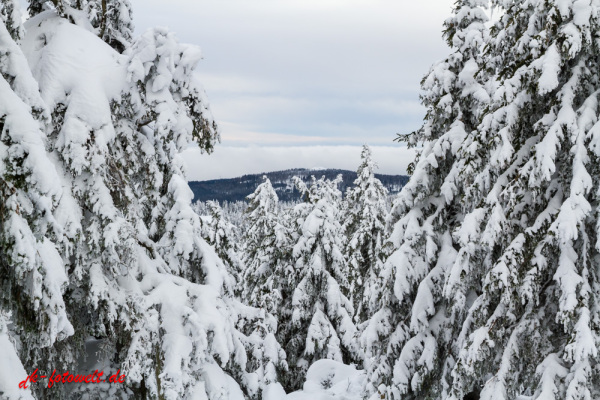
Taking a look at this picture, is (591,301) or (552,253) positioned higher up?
(552,253)

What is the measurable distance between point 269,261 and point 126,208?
1521 centimetres

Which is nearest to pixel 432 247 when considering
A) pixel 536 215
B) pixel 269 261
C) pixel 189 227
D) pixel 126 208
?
pixel 536 215

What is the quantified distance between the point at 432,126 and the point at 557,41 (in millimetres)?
4940

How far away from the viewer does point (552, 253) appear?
8719mm

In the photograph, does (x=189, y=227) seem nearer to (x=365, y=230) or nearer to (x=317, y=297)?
(x=317, y=297)

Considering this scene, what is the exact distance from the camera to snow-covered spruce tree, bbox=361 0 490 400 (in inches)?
471

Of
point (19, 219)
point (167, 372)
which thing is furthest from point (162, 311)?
point (19, 219)

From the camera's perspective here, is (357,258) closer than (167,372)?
No

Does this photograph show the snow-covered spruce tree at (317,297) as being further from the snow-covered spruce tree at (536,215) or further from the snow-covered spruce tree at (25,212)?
the snow-covered spruce tree at (25,212)

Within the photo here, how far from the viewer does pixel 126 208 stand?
8062 millimetres

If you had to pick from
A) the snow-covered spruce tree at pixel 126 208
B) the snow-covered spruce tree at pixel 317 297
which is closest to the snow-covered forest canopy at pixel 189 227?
the snow-covered spruce tree at pixel 126 208

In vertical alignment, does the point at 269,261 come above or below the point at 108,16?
below

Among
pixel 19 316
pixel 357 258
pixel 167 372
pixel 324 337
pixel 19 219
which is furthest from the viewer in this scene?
pixel 357 258

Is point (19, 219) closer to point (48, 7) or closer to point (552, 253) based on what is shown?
point (48, 7)
